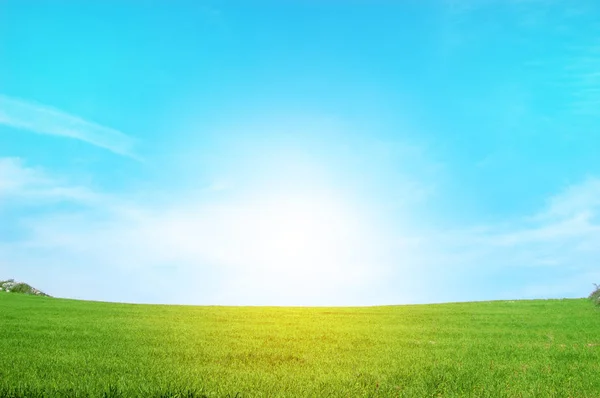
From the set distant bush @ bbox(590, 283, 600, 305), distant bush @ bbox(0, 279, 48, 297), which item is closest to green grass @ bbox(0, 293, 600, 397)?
distant bush @ bbox(590, 283, 600, 305)

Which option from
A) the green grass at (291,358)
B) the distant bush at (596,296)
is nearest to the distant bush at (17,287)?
the green grass at (291,358)

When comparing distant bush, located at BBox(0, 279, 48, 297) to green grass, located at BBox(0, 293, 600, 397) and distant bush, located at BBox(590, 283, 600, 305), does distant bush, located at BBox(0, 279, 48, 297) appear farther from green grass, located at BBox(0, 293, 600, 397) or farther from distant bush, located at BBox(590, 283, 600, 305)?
distant bush, located at BBox(590, 283, 600, 305)

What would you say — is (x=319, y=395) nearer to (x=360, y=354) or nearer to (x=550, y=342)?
(x=360, y=354)

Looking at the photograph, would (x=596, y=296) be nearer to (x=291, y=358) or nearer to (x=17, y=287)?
(x=291, y=358)

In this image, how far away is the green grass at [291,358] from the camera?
734 cm

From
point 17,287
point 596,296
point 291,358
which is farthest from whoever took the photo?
point 17,287

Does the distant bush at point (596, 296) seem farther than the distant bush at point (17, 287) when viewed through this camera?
No

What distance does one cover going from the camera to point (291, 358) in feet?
31.6

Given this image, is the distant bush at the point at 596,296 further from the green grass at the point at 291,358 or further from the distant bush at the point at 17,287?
the distant bush at the point at 17,287

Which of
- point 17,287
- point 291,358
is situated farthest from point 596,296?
point 17,287

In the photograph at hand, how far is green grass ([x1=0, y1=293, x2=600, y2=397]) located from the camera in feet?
24.1

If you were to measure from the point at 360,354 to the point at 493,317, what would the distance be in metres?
10.8

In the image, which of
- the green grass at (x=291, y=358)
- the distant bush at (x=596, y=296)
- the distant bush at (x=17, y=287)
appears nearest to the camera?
the green grass at (x=291, y=358)

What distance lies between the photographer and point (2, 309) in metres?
18.6
